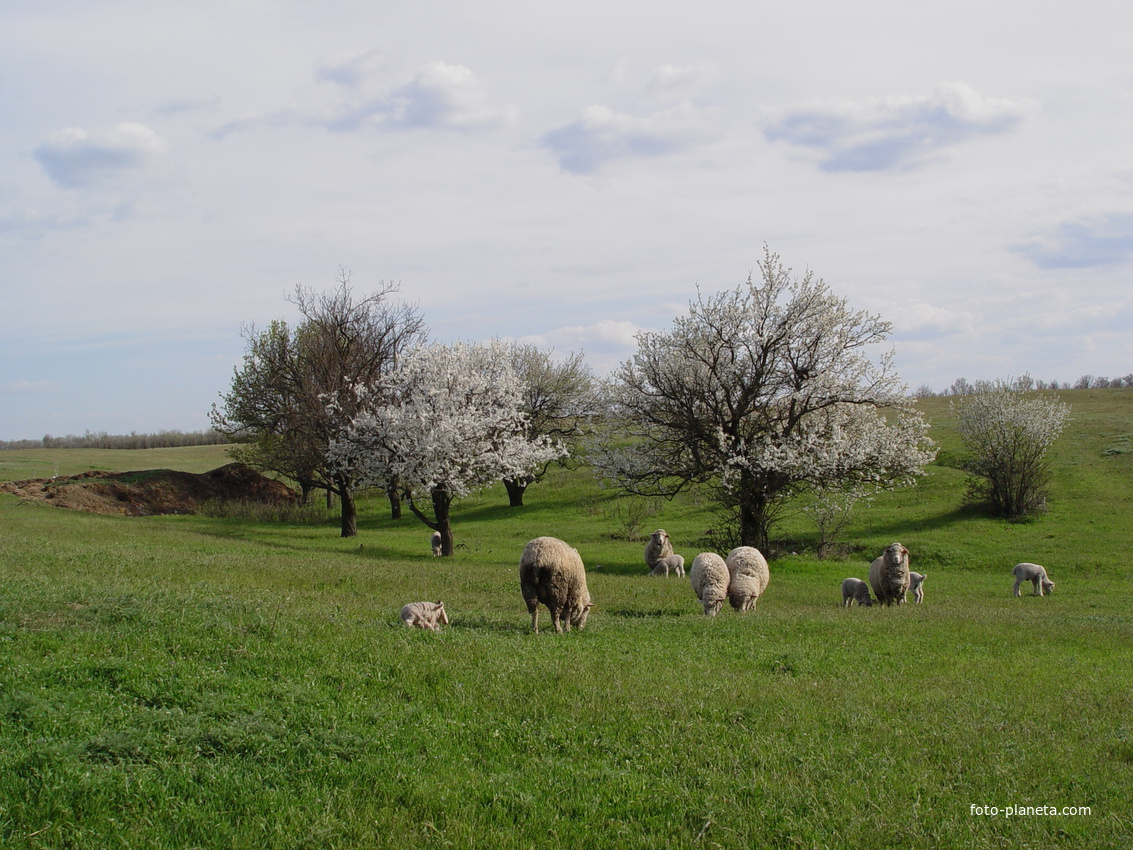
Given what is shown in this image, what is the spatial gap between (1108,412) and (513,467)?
51.1 metres

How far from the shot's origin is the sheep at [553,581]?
47.0 feet

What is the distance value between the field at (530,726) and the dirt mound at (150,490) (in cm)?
3534

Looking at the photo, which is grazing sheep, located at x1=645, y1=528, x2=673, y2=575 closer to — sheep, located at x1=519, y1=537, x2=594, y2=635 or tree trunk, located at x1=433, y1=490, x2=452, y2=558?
tree trunk, located at x1=433, y1=490, x2=452, y2=558

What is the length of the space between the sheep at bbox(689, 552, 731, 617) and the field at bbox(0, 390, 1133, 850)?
66.2 inches

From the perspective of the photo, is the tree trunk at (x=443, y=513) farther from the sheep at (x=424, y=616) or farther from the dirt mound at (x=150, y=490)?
the dirt mound at (x=150, y=490)

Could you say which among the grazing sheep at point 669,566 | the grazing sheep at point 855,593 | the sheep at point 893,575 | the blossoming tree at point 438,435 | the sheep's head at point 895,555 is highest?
the blossoming tree at point 438,435

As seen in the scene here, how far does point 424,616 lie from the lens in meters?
13.9

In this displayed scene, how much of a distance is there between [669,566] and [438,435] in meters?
11.2

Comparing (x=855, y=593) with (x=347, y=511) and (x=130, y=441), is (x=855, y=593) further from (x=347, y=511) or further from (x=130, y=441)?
(x=130, y=441)

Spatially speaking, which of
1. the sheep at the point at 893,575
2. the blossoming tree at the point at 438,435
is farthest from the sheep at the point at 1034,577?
the blossoming tree at the point at 438,435

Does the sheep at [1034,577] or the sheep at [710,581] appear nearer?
the sheep at [710,581]

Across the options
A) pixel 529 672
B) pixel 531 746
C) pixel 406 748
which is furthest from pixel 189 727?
pixel 529 672

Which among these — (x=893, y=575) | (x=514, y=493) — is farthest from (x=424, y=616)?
(x=514, y=493)

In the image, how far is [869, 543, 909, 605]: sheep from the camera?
20297 mm
